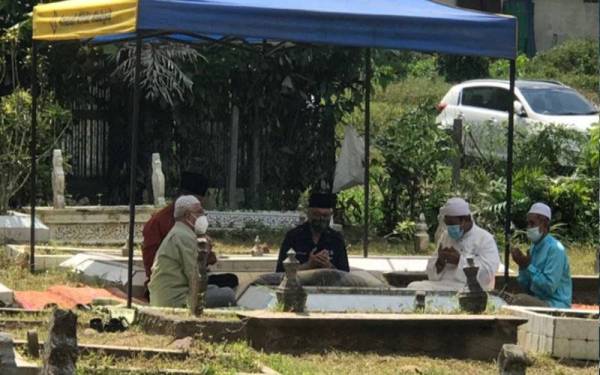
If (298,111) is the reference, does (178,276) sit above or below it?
below

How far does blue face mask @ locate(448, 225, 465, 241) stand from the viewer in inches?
437

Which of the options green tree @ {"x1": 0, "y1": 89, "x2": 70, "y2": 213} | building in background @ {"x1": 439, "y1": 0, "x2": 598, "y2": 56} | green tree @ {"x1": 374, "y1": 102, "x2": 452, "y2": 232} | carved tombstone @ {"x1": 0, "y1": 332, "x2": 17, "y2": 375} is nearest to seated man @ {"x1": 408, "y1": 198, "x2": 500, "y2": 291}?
carved tombstone @ {"x1": 0, "y1": 332, "x2": 17, "y2": 375}

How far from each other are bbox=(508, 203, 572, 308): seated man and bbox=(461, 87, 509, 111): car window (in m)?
11.1

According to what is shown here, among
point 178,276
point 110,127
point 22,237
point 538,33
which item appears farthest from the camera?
point 538,33

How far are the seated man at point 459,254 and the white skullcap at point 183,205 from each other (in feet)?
5.49

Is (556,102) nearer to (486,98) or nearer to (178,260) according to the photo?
(486,98)

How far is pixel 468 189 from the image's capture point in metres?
17.8

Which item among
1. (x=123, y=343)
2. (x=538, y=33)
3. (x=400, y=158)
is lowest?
(x=123, y=343)

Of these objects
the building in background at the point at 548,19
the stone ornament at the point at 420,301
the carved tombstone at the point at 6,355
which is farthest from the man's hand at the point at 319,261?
the building in background at the point at 548,19

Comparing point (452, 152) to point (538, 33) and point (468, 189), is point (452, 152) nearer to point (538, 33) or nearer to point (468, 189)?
point (468, 189)

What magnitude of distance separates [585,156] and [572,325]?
802cm

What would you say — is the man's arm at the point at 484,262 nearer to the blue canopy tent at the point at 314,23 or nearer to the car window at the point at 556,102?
the blue canopy tent at the point at 314,23

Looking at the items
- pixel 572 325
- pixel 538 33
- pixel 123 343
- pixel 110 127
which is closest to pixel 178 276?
pixel 123 343

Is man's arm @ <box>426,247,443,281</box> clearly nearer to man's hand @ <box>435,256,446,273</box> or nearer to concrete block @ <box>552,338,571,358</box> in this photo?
man's hand @ <box>435,256,446,273</box>
